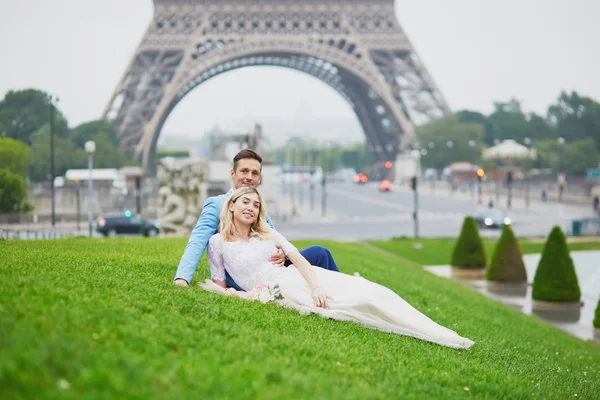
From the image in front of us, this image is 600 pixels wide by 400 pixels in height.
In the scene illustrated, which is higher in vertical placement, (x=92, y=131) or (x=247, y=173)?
(x=92, y=131)

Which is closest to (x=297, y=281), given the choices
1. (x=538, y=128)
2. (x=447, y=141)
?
(x=447, y=141)

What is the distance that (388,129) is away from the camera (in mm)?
70375

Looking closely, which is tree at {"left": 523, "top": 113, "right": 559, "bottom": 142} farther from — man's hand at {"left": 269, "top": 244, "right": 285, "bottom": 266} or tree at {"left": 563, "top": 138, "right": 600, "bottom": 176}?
man's hand at {"left": 269, "top": 244, "right": 285, "bottom": 266}

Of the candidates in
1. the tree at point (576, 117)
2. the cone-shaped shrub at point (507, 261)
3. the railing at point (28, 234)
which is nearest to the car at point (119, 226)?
the railing at point (28, 234)

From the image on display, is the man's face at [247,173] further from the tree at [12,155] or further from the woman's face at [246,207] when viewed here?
the tree at [12,155]

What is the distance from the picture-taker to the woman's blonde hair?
6.44 meters

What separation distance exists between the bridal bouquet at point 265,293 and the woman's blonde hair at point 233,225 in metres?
0.39

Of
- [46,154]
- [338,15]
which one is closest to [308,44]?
[338,15]

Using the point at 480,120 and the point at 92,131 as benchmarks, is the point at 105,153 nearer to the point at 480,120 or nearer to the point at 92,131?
the point at 92,131

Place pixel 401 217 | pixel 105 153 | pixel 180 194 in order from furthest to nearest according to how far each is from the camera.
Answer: pixel 105 153 → pixel 401 217 → pixel 180 194

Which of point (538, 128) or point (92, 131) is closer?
point (92, 131)

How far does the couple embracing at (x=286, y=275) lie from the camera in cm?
624

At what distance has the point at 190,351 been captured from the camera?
4289mm

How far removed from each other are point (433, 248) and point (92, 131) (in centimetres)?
3123
